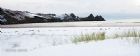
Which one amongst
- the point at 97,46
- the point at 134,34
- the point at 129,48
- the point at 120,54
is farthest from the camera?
the point at 134,34

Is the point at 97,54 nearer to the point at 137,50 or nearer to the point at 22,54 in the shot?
the point at 137,50

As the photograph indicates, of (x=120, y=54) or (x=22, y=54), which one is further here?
(x=22, y=54)

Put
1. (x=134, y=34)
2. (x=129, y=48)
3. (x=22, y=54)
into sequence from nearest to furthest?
(x=129, y=48), (x=22, y=54), (x=134, y=34)

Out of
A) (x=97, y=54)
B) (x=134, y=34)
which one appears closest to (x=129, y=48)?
(x=97, y=54)

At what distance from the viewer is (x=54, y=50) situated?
701cm

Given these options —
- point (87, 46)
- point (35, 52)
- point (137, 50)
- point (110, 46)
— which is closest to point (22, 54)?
point (35, 52)

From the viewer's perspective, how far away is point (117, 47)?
21.6 ft

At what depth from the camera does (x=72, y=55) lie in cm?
639

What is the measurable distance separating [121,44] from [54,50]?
123cm

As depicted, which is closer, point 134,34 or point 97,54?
point 97,54

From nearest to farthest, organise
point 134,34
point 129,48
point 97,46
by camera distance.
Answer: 1. point 129,48
2. point 97,46
3. point 134,34

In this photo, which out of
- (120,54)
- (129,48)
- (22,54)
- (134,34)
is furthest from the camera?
(134,34)

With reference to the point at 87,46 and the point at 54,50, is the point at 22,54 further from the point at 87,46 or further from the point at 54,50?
the point at 87,46

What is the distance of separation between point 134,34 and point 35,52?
2379 millimetres
